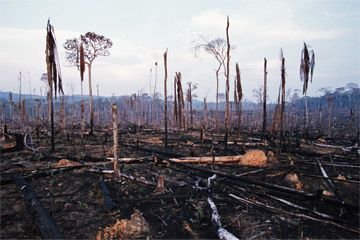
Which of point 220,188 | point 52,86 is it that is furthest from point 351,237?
point 52,86

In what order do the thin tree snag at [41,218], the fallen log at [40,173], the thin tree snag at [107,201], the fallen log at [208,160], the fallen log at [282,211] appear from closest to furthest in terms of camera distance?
the thin tree snag at [41,218] < the fallen log at [282,211] < the thin tree snag at [107,201] < the fallen log at [40,173] < the fallen log at [208,160]

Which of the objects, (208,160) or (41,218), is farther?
(208,160)

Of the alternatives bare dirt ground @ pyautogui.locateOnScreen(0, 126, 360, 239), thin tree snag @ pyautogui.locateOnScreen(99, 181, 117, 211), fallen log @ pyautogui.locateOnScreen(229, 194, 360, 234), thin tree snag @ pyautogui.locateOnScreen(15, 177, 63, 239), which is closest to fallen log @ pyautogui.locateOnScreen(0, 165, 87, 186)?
bare dirt ground @ pyautogui.locateOnScreen(0, 126, 360, 239)

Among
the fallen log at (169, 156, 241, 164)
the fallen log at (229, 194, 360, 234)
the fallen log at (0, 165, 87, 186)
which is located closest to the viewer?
the fallen log at (229, 194, 360, 234)

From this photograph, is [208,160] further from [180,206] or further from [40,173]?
[40,173]

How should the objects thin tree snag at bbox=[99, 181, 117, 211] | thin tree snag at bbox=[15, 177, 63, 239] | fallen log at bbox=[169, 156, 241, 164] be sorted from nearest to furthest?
thin tree snag at bbox=[15, 177, 63, 239] → thin tree snag at bbox=[99, 181, 117, 211] → fallen log at bbox=[169, 156, 241, 164]

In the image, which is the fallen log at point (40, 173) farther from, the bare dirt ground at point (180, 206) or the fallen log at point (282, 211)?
the fallen log at point (282, 211)

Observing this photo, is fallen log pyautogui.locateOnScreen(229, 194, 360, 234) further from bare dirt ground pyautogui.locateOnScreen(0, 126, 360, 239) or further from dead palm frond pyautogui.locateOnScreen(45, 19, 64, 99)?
dead palm frond pyautogui.locateOnScreen(45, 19, 64, 99)

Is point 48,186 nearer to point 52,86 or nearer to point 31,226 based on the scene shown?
point 31,226

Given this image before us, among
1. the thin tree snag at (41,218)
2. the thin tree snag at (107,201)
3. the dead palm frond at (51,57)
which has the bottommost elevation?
the thin tree snag at (107,201)

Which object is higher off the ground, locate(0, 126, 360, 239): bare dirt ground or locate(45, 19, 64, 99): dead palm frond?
locate(45, 19, 64, 99): dead palm frond

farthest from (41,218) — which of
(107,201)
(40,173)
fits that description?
(40,173)

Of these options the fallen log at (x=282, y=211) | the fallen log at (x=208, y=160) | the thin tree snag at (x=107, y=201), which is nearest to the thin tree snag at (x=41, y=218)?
the thin tree snag at (x=107, y=201)

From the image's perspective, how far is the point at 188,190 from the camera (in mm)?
7410
